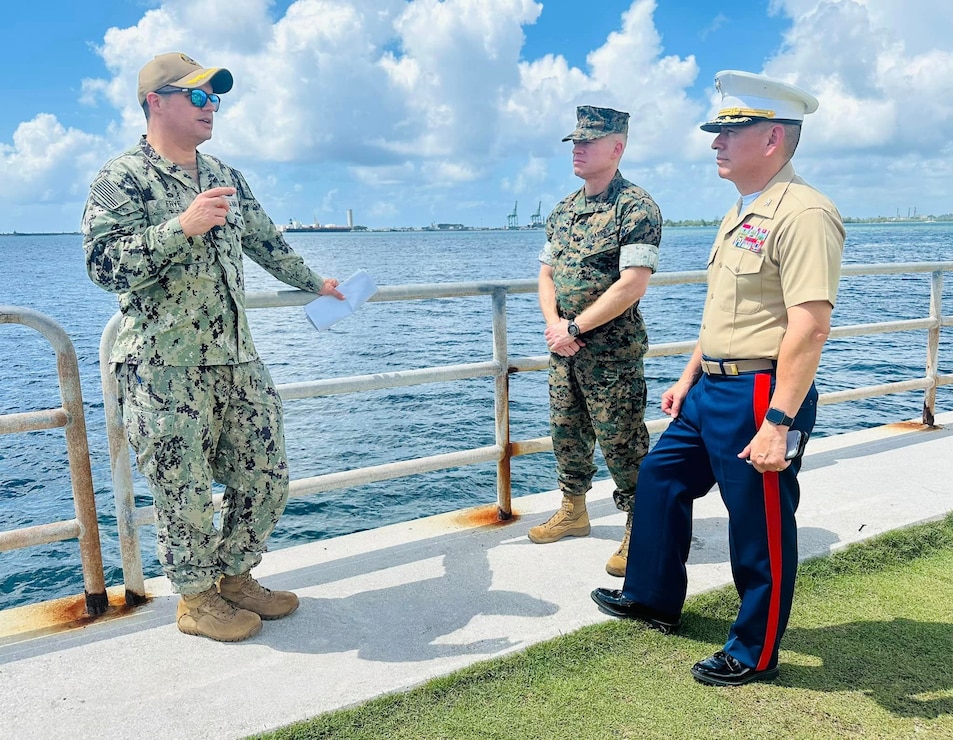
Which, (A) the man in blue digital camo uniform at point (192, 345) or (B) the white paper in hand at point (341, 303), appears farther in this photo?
(B) the white paper in hand at point (341, 303)

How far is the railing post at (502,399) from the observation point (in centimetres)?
354

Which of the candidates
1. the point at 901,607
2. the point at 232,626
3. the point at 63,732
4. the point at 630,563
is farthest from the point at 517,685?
the point at 901,607

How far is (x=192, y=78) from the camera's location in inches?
96.8

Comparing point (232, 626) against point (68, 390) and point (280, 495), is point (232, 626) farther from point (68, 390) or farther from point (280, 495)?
point (68, 390)

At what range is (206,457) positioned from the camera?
268 centimetres

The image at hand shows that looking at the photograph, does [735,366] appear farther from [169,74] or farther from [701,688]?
[169,74]

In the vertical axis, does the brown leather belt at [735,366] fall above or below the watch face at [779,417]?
above

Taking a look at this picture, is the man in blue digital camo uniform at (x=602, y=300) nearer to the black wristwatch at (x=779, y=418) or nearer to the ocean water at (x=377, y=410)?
the black wristwatch at (x=779, y=418)

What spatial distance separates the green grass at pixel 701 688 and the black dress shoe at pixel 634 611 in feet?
Answer: 0.14

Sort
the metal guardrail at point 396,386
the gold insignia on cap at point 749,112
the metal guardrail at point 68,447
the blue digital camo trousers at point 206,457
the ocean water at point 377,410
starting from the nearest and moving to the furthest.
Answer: the gold insignia on cap at point 749,112, the blue digital camo trousers at point 206,457, the metal guardrail at point 68,447, the metal guardrail at point 396,386, the ocean water at point 377,410

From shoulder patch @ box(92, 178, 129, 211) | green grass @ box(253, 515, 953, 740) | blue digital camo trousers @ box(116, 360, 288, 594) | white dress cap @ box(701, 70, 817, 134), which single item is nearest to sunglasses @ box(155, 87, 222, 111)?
shoulder patch @ box(92, 178, 129, 211)

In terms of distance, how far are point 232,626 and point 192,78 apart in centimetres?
185

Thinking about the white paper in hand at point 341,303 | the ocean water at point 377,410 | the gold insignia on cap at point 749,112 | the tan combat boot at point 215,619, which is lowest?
the ocean water at point 377,410

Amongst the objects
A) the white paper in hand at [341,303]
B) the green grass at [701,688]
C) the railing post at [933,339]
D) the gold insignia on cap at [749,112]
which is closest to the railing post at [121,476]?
the white paper in hand at [341,303]
